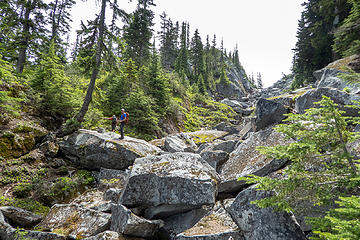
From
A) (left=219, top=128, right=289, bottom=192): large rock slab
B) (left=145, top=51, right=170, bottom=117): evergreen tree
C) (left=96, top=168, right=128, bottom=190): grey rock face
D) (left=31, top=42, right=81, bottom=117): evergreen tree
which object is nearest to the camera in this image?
(left=219, top=128, right=289, bottom=192): large rock slab

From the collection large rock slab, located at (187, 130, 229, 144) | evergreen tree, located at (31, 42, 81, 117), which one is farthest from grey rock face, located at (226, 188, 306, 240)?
evergreen tree, located at (31, 42, 81, 117)

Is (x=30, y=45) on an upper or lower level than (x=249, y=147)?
upper

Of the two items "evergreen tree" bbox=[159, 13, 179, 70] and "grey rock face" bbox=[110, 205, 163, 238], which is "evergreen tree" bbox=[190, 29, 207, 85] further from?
"grey rock face" bbox=[110, 205, 163, 238]

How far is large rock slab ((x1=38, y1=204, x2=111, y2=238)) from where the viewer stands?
19.8ft

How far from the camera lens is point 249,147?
8586 millimetres

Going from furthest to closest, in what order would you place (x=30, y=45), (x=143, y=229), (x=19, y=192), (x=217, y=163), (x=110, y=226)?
(x=30, y=45) → (x=217, y=163) → (x=19, y=192) → (x=110, y=226) → (x=143, y=229)

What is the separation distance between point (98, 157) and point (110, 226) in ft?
18.0

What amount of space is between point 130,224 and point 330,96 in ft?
31.2

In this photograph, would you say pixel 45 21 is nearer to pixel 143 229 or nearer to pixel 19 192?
pixel 19 192

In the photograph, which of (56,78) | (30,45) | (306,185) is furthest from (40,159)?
(30,45)

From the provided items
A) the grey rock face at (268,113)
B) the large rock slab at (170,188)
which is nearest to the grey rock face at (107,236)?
the large rock slab at (170,188)

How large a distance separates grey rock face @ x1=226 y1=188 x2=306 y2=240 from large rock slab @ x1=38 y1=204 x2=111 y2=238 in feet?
14.9

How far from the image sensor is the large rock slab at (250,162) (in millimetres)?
6730

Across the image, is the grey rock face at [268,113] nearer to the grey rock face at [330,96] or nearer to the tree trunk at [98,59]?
the grey rock face at [330,96]
